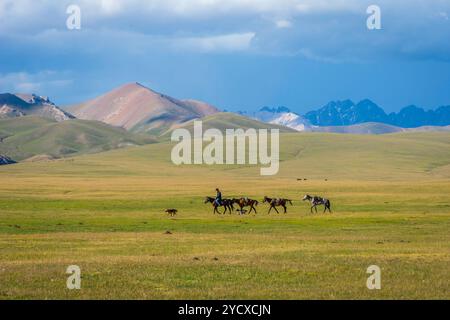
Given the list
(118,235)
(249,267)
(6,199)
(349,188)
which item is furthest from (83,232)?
(349,188)

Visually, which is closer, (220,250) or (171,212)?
(220,250)

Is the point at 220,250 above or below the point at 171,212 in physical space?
below

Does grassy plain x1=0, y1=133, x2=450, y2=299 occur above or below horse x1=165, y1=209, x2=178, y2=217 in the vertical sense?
below

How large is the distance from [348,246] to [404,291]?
38.4 ft

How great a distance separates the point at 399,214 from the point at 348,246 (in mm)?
23925

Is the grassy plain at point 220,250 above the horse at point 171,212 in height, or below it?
below

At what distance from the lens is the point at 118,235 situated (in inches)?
1444

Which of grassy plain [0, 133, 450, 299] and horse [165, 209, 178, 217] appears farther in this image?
horse [165, 209, 178, 217]

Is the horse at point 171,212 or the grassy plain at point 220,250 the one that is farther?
the horse at point 171,212
